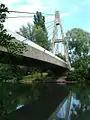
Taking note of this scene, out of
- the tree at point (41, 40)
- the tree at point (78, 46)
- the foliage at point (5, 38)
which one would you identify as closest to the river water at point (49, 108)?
the foliage at point (5, 38)

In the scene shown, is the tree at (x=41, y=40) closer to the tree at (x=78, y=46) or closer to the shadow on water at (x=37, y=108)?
the tree at (x=78, y=46)

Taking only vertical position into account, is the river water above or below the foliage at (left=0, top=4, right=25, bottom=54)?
below

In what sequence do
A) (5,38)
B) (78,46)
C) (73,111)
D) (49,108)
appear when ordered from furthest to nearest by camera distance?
(78,46)
(49,108)
(73,111)
(5,38)

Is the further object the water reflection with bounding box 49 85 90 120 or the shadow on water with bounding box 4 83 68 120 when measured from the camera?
the shadow on water with bounding box 4 83 68 120

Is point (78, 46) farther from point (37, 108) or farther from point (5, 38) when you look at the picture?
point (5, 38)

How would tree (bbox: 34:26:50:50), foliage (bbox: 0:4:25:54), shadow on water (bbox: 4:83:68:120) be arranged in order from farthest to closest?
tree (bbox: 34:26:50:50), shadow on water (bbox: 4:83:68:120), foliage (bbox: 0:4:25:54)

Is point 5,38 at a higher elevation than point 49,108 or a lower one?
higher

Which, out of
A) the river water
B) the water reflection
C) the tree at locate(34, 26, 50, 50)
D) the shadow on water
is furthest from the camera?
the tree at locate(34, 26, 50, 50)

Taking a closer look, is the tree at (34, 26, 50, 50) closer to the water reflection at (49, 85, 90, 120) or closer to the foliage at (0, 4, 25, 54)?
the water reflection at (49, 85, 90, 120)

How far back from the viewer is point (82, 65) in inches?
2143

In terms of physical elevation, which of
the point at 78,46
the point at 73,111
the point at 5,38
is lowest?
the point at 73,111

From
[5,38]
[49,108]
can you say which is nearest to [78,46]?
[49,108]

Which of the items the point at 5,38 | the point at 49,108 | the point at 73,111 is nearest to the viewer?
the point at 5,38

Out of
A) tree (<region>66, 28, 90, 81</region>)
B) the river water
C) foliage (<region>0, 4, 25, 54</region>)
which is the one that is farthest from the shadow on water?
tree (<region>66, 28, 90, 81</region>)
